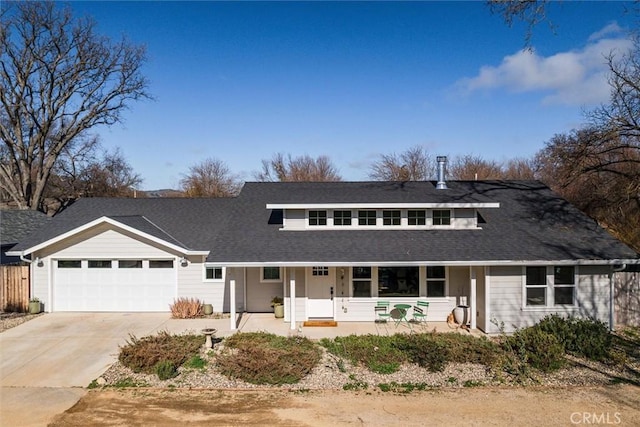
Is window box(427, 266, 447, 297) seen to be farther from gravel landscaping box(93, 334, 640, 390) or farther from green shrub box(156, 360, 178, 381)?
green shrub box(156, 360, 178, 381)

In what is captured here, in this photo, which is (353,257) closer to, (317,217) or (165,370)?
(317,217)

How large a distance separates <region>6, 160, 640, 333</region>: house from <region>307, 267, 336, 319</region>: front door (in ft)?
0.12

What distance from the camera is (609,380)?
35.0ft

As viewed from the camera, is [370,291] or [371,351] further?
[370,291]

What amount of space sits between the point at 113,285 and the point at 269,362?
393 inches

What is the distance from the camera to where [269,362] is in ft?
35.4

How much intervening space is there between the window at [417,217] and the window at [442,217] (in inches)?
14.7

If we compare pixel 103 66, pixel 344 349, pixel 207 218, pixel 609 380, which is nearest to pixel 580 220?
pixel 609 380

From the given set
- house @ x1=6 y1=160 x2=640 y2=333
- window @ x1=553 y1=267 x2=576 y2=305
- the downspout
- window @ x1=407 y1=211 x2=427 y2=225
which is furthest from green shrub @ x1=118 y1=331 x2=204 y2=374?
the downspout

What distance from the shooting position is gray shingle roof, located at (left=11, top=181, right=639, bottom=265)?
14906 mm

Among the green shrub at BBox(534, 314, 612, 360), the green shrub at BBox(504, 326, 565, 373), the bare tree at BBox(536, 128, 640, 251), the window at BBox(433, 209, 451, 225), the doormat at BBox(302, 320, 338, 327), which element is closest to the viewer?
the green shrub at BBox(504, 326, 565, 373)

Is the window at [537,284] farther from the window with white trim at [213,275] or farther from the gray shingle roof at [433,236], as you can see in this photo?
the window with white trim at [213,275]

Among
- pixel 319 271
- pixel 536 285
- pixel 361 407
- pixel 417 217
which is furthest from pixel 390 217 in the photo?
pixel 361 407

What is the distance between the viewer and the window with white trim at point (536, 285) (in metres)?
14.9
